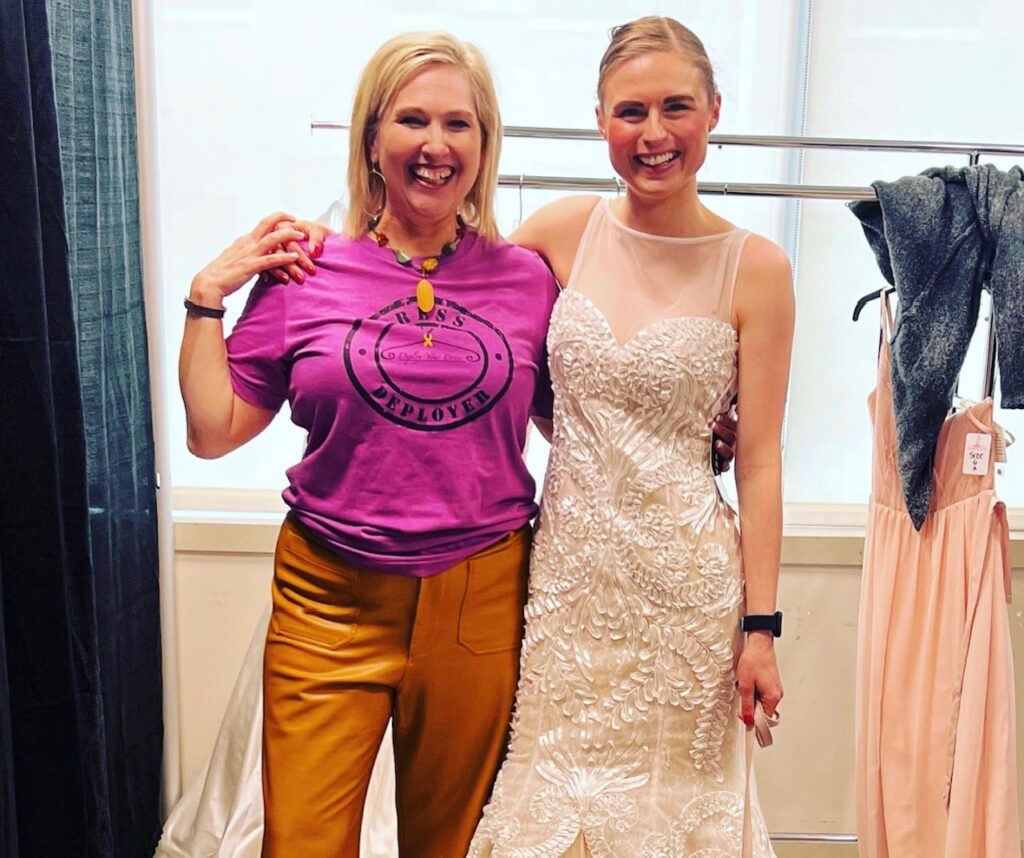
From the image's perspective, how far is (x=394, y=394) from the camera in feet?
4.98

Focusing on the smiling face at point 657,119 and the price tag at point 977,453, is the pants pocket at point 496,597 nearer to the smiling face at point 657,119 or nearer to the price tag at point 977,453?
the smiling face at point 657,119

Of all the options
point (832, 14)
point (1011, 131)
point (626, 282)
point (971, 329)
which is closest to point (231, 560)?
point (626, 282)

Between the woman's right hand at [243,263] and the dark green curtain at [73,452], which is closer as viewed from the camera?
the woman's right hand at [243,263]

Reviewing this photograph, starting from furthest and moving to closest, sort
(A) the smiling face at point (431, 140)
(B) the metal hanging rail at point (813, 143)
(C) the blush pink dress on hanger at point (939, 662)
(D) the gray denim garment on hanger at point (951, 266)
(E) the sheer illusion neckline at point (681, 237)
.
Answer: (B) the metal hanging rail at point (813, 143), (C) the blush pink dress on hanger at point (939, 662), (D) the gray denim garment on hanger at point (951, 266), (E) the sheer illusion neckline at point (681, 237), (A) the smiling face at point (431, 140)

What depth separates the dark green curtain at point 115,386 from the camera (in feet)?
6.89

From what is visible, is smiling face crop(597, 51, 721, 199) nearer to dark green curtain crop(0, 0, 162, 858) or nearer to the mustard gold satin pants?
the mustard gold satin pants

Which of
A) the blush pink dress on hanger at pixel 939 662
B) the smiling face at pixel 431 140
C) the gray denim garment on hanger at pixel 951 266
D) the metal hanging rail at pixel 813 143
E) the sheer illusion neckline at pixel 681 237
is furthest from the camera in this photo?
the metal hanging rail at pixel 813 143

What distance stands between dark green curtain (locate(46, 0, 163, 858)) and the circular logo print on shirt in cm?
78

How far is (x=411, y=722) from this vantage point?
1605mm

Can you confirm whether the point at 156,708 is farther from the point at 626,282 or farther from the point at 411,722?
the point at 626,282

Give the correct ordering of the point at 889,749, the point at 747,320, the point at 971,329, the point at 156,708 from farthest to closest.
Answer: the point at 156,708 < the point at 889,749 < the point at 971,329 < the point at 747,320

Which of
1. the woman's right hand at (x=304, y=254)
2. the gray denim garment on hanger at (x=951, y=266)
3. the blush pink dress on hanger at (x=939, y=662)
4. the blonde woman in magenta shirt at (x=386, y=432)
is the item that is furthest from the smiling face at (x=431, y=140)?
the blush pink dress on hanger at (x=939, y=662)

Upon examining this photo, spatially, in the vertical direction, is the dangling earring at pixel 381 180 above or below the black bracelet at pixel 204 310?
above

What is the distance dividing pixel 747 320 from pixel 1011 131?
4.97 feet
